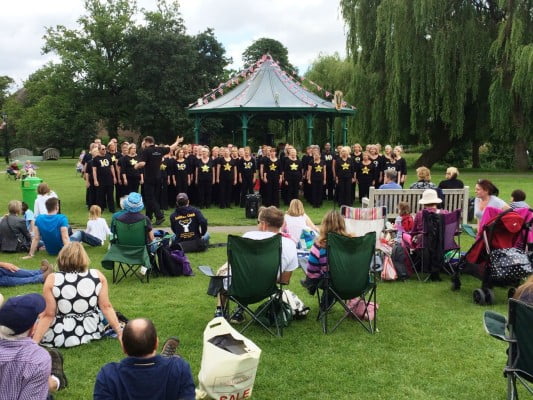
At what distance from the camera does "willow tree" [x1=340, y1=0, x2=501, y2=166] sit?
2158 cm

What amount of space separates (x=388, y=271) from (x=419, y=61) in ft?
54.9

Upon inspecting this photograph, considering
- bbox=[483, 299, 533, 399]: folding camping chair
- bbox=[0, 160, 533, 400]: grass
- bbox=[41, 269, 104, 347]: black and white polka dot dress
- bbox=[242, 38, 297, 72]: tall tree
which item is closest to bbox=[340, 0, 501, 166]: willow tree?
bbox=[0, 160, 533, 400]: grass

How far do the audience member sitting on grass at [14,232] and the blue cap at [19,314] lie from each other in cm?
679

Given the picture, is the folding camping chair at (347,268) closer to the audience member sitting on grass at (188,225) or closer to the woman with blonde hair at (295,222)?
the woman with blonde hair at (295,222)

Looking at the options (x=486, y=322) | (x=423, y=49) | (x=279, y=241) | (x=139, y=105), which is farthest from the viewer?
(x=139, y=105)

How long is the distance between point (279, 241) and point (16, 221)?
19.4 feet

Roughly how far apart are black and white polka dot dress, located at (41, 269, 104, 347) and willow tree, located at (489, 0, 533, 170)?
1972cm

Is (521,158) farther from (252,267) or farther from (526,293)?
(526,293)

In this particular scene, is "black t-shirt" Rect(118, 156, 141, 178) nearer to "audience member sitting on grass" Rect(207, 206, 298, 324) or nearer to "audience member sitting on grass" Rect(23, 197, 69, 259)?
"audience member sitting on grass" Rect(23, 197, 69, 259)

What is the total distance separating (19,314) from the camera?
299 cm

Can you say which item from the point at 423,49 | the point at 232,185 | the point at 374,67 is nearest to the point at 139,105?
the point at 374,67

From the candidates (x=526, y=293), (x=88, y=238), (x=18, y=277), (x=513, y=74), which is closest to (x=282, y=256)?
(x=526, y=293)

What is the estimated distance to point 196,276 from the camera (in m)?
7.92

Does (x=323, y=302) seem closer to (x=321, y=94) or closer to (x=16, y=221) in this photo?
(x=16, y=221)
